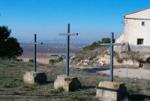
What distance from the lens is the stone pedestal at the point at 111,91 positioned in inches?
515

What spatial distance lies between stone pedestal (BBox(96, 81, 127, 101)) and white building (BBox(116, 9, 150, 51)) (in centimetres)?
3965

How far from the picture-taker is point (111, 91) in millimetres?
13141

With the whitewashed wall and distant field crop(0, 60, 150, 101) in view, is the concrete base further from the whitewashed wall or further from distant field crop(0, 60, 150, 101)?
the whitewashed wall

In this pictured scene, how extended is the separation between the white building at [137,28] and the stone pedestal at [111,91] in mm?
39646

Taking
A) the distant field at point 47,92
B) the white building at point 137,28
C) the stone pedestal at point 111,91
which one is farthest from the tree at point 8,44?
the stone pedestal at point 111,91

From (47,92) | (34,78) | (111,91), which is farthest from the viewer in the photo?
(34,78)

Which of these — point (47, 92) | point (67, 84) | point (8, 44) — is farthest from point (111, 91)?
point (8, 44)

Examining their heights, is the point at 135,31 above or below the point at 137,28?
below

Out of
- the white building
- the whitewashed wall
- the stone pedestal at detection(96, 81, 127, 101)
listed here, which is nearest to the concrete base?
the stone pedestal at detection(96, 81, 127, 101)

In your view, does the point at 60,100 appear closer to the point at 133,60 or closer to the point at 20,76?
the point at 20,76

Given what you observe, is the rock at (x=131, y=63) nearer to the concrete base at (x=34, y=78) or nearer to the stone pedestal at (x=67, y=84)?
the concrete base at (x=34, y=78)

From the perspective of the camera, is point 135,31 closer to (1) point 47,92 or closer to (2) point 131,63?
(2) point 131,63

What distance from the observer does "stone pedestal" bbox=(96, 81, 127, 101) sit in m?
13.1

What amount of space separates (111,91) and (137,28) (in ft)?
136
